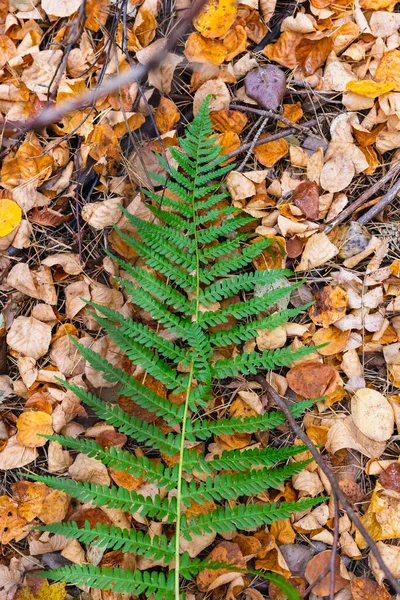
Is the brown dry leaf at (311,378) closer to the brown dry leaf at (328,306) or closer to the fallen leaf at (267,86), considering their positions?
the brown dry leaf at (328,306)

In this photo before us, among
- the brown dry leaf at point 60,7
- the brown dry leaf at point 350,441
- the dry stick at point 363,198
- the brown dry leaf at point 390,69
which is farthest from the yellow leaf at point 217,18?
the brown dry leaf at point 350,441

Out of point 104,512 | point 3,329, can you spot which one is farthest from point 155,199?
point 104,512

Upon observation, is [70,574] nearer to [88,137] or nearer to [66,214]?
[66,214]

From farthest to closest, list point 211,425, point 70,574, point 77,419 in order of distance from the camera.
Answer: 1. point 77,419
2. point 211,425
3. point 70,574

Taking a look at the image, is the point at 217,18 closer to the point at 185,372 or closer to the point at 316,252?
the point at 316,252

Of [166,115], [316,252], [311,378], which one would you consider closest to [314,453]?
[311,378]

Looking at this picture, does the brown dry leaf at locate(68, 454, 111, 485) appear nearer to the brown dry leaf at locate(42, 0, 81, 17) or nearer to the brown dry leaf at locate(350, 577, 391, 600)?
the brown dry leaf at locate(350, 577, 391, 600)

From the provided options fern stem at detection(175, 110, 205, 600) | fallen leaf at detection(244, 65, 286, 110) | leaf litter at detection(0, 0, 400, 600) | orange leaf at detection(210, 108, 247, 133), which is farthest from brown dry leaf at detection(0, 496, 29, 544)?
fallen leaf at detection(244, 65, 286, 110)
